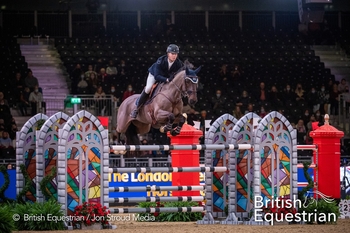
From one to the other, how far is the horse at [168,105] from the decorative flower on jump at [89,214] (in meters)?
1.46

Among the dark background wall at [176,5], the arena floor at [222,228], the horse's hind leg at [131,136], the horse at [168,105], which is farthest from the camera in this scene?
the dark background wall at [176,5]

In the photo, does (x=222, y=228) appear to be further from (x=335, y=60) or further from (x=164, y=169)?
(x=335, y=60)

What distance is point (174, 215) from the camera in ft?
38.9

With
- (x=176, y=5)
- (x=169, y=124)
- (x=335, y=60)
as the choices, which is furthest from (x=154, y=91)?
(x=176, y=5)

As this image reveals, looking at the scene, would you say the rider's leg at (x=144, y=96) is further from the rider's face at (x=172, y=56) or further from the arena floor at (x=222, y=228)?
the arena floor at (x=222, y=228)


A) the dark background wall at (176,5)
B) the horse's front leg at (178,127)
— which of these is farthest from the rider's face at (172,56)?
the dark background wall at (176,5)

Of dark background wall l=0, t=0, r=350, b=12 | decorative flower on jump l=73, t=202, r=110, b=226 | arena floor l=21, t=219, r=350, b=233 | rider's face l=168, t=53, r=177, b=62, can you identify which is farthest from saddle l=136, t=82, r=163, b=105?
dark background wall l=0, t=0, r=350, b=12

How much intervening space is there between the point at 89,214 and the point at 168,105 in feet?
6.70

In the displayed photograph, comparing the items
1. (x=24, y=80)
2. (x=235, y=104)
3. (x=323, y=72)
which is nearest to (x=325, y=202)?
(x=235, y=104)

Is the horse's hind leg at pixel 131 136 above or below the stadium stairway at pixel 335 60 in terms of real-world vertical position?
below

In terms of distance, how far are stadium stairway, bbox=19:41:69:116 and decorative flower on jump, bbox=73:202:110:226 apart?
39.7ft

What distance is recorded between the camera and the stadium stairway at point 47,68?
23234mm

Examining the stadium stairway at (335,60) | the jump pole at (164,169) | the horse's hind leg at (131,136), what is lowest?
the jump pole at (164,169)

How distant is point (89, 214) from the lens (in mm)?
9930
